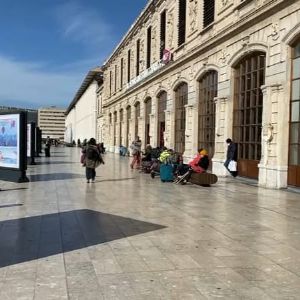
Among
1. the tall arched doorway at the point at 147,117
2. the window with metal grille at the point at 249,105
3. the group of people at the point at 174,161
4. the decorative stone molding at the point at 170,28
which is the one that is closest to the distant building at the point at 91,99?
the tall arched doorway at the point at 147,117

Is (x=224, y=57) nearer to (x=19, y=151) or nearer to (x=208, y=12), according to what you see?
(x=208, y=12)

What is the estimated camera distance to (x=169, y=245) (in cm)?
685

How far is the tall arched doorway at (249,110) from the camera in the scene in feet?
56.0

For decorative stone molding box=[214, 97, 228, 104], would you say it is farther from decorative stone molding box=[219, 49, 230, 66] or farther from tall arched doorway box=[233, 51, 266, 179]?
decorative stone molding box=[219, 49, 230, 66]

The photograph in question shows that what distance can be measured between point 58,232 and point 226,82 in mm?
13205

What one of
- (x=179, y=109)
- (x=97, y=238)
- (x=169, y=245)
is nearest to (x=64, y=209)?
(x=97, y=238)

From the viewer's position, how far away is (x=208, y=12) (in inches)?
889

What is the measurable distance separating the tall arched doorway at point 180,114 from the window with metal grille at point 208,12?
13.5 ft

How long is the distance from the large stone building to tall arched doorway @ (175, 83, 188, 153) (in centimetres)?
5

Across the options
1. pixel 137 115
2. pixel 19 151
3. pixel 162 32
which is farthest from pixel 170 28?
pixel 19 151

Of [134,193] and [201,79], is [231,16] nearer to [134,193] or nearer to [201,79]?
[201,79]

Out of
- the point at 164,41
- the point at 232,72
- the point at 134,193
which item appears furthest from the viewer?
the point at 164,41

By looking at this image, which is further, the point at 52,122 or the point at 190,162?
the point at 52,122

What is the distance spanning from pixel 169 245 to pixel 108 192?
6.96m
